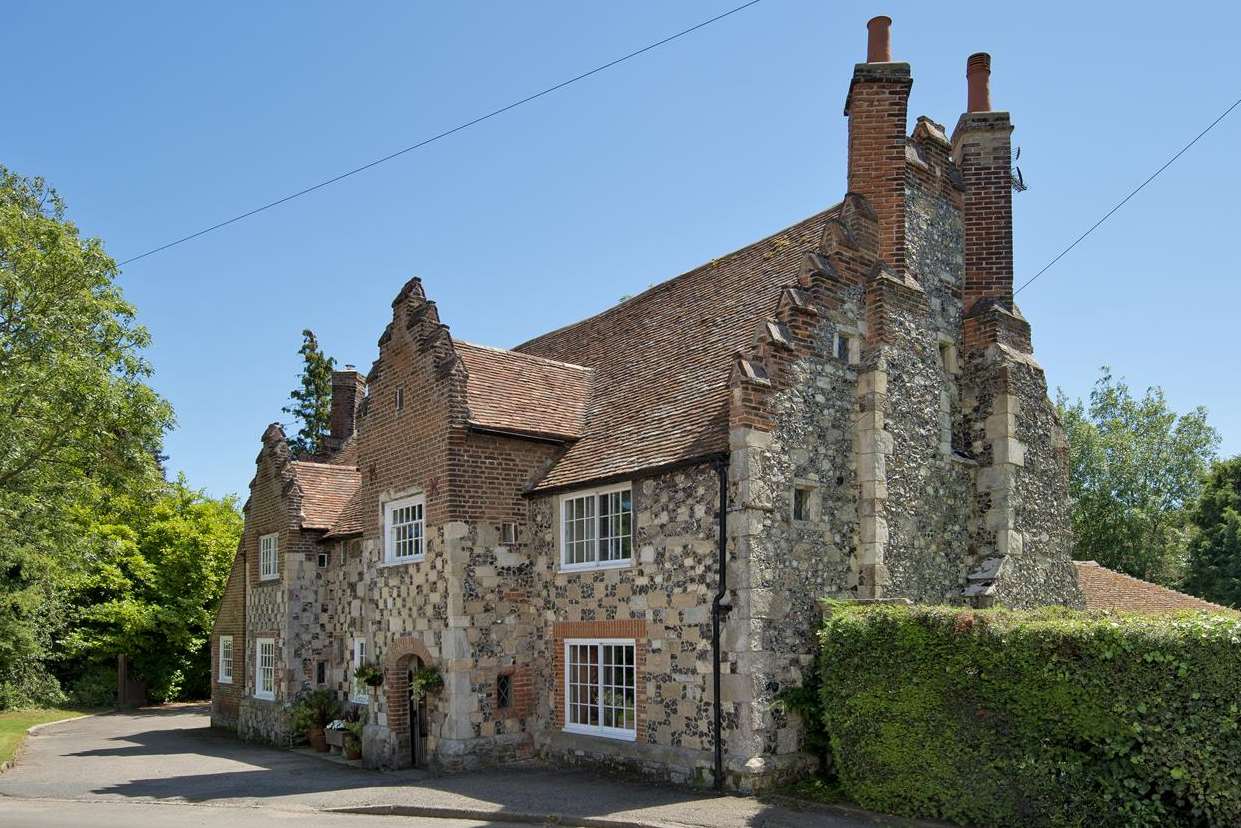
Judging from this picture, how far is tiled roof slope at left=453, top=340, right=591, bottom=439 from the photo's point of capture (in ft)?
59.6

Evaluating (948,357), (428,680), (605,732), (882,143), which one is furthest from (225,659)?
(882,143)

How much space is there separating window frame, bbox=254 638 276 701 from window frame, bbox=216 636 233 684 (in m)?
2.30

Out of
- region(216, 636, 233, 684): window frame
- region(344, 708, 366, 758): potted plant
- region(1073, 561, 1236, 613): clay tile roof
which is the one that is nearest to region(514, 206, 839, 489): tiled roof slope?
region(344, 708, 366, 758): potted plant

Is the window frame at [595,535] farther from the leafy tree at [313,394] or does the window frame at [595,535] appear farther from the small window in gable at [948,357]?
the leafy tree at [313,394]

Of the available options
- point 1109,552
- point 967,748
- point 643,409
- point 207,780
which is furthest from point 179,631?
point 1109,552

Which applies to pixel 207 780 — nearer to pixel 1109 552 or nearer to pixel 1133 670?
pixel 1133 670

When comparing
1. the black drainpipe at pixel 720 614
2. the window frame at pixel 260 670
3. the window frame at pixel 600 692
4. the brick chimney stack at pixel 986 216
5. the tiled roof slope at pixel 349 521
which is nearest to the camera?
the black drainpipe at pixel 720 614

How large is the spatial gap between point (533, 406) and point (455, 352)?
1.82 meters

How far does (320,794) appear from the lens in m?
15.7

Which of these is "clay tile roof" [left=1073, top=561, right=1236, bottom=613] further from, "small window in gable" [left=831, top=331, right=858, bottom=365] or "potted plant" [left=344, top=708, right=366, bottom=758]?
"potted plant" [left=344, top=708, right=366, bottom=758]

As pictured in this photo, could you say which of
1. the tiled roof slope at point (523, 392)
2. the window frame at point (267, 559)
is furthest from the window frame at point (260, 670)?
the tiled roof slope at point (523, 392)

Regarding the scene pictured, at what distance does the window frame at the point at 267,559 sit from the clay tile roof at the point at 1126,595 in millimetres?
18928

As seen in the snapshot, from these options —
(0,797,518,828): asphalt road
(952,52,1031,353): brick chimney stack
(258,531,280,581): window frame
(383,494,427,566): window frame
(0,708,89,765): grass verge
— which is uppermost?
(952,52,1031,353): brick chimney stack

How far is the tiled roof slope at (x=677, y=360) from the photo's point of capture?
15961 mm
